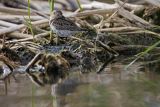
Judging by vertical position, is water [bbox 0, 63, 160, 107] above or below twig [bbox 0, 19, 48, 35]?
below

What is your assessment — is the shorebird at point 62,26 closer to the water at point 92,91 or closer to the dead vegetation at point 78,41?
the dead vegetation at point 78,41

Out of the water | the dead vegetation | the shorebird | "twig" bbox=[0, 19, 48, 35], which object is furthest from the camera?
"twig" bbox=[0, 19, 48, 35]

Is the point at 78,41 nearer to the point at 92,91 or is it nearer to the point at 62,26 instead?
the point at 62,26

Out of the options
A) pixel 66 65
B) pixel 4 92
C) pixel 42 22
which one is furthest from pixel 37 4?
pixel 4 92

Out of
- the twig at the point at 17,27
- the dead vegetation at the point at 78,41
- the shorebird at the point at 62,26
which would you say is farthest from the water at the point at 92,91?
the twig at the point at 17,27

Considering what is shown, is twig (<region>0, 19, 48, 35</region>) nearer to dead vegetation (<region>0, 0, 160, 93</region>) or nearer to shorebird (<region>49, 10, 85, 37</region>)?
dead vegetation (<region>0, 0, 160, 93</region>)

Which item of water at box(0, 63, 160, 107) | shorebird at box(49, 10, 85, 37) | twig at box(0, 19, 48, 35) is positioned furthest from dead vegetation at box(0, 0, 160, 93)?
water at box(0, 63, 160, 107)

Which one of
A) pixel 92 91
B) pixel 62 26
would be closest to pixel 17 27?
pixel 62 26
